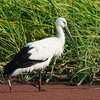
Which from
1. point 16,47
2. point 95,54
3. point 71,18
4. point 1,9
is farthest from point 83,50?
point 1,9

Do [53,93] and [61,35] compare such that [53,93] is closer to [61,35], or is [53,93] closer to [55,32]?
[61,35]

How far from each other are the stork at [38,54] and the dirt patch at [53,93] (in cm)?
39

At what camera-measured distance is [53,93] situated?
7.46 meters

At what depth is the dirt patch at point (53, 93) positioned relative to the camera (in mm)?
7012

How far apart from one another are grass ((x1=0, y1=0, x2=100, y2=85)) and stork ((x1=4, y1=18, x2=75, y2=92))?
7.4 inches

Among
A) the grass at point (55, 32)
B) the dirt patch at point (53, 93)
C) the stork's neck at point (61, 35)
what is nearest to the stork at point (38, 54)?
the stork's neck at point (61, 35)

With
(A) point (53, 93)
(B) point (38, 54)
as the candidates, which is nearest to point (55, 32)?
(B) point (38, 54)

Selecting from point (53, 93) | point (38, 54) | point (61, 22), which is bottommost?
point (53, 93)

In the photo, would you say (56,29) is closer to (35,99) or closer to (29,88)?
(29,88)

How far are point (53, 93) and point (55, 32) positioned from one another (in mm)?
2046

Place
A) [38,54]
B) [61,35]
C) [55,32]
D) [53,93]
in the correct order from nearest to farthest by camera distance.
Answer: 1. [53,93]
2. [38,54]
3. [61,35]
4. [55,32]

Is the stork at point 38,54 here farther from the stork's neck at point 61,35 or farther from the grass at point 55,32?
the grass at point 55,32

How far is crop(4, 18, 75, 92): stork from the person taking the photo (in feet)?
24.9

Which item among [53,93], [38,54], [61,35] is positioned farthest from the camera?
[61,35]
